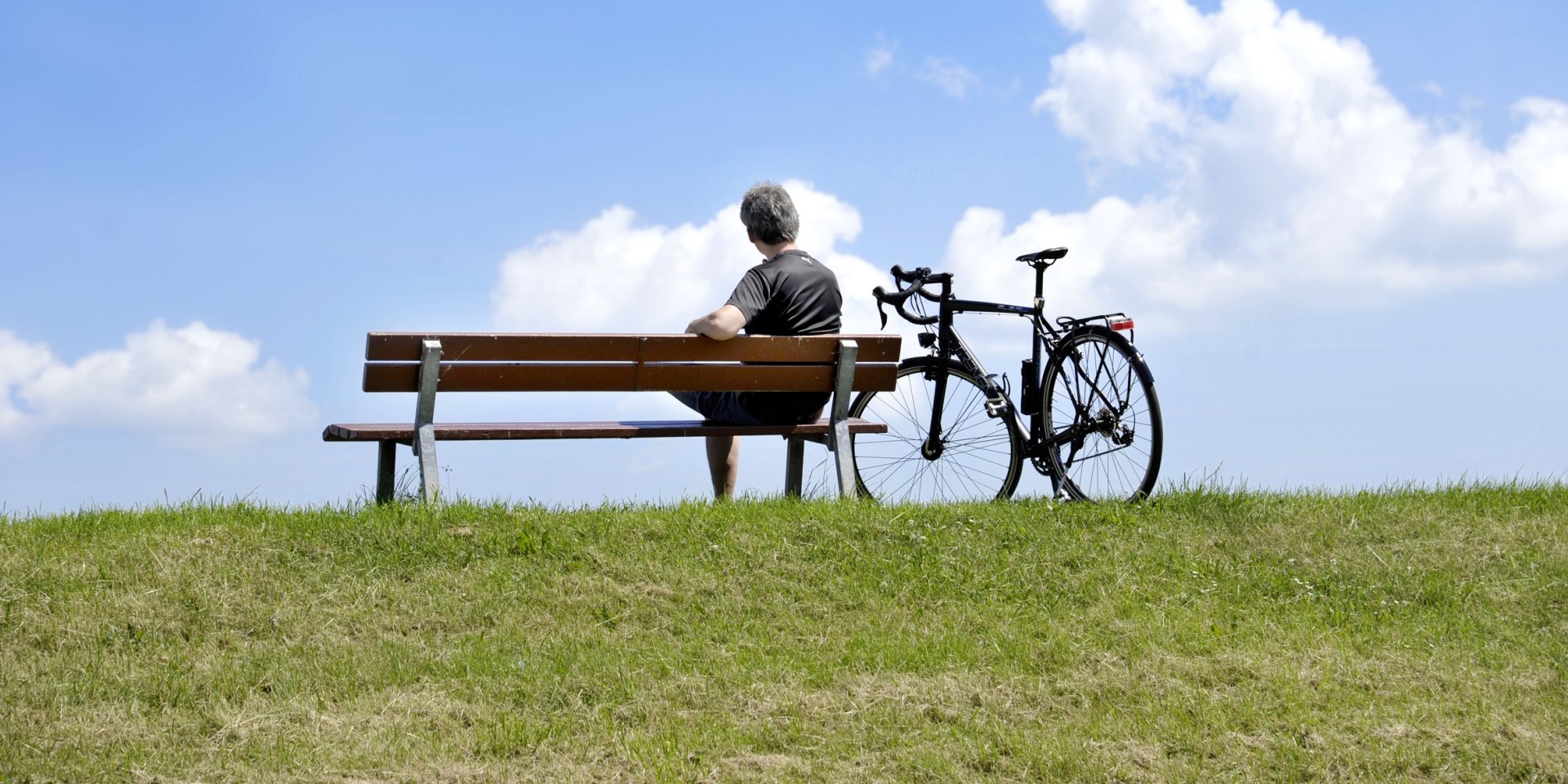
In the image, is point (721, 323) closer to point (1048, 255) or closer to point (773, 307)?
point (773, 307)

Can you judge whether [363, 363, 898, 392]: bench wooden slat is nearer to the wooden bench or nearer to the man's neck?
the wooden bench

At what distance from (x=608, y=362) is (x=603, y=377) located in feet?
0.32

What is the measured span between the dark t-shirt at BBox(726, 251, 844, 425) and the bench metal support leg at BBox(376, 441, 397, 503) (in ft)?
7.13

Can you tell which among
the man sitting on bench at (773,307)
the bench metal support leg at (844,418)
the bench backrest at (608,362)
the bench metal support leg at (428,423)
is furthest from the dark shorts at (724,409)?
the bench metal support leg at (428,423)

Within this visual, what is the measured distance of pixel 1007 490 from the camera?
891 centimetres

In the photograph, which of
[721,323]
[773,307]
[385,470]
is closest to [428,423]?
[385,470]

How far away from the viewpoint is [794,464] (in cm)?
918

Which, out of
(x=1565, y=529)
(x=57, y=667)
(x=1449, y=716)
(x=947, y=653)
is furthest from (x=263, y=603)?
(x=1565, y=529)

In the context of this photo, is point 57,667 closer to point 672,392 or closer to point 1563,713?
point 672,392

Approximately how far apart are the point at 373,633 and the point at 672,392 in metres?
2.82

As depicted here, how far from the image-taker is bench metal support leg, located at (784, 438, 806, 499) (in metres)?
9.12

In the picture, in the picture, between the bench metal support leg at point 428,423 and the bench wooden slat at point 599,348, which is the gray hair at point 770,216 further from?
the bench metal support leg at point 428,423

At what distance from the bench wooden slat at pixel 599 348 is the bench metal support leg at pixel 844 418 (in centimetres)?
9

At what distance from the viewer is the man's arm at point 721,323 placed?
809 cm
